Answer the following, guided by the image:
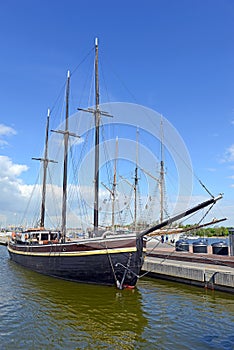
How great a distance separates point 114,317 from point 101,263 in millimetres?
6111

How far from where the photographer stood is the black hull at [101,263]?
19781mm

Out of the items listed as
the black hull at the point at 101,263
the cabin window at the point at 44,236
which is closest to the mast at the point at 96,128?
the black hull at the point at 101,263

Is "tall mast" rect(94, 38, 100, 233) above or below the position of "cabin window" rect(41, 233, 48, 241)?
→ above

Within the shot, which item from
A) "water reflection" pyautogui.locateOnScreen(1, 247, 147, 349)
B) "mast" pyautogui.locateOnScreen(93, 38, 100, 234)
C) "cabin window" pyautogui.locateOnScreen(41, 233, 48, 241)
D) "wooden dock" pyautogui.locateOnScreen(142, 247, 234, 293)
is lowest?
"water reflection" pyautogui.locateOnScreen(1, 247, 147, 349)

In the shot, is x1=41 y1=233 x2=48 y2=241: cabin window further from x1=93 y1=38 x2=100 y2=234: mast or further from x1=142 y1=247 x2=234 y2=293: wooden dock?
x1=142 y1=247 x2=234 y2=293: wooden dock

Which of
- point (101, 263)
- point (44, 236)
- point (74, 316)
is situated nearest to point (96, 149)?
point (101, 263)

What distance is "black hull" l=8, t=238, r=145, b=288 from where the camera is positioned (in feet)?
64.9

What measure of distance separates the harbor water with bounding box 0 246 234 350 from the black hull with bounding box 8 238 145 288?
2.13ft

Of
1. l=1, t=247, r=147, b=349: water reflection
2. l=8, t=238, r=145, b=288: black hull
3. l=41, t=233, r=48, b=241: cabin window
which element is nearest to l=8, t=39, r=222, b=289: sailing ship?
l=8, t=238, r=145, b=288: black hull

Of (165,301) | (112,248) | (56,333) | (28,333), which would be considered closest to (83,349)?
(56,333)

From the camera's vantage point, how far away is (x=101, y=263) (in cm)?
2041

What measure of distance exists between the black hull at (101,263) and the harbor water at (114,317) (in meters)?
0.65

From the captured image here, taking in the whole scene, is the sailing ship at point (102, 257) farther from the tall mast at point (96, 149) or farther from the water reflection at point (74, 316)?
the water reflection at point (74, 316)

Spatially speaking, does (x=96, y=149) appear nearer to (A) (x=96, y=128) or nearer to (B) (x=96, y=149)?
(B) (x=96, y=149)
